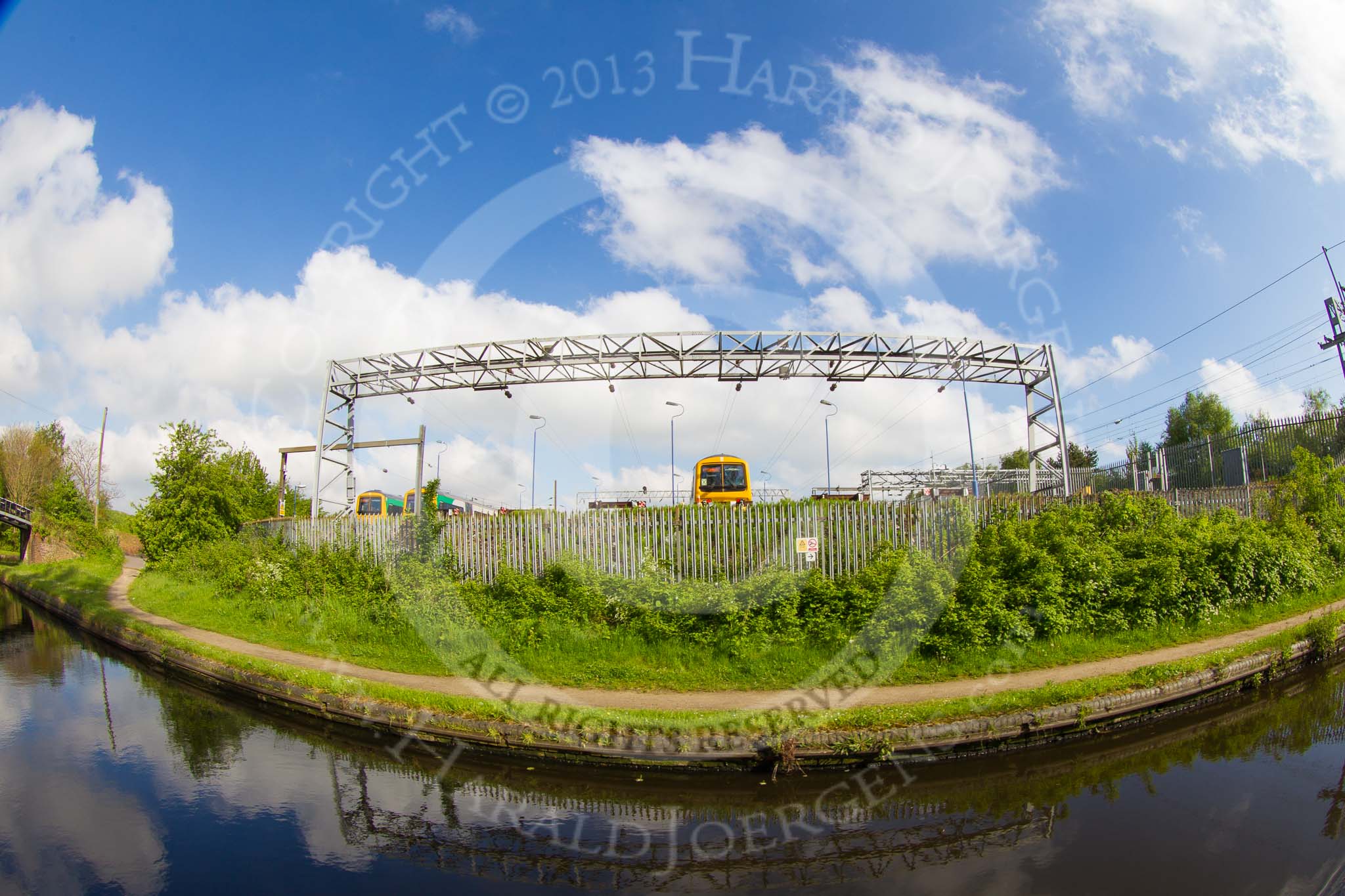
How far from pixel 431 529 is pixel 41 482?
62596 millimetres

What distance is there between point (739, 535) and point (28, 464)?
68.4 meters

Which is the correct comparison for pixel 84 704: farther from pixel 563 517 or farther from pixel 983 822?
pixel 983 822

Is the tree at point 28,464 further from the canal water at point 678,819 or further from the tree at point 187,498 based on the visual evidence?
the canal water at point 678,819

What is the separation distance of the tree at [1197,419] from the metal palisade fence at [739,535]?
6779 centimetres

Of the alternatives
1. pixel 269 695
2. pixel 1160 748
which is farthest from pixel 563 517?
pixel 1160 748

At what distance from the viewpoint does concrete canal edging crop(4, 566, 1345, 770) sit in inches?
307

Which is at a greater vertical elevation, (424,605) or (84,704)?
(424,605)

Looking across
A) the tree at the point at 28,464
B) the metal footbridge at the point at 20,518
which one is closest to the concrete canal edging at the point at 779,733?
the metal footbridge at the point at 20,518

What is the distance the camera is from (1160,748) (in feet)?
26.5

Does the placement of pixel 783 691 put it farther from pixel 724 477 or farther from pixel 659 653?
pixel 724 477

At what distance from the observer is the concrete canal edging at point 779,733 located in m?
7.80

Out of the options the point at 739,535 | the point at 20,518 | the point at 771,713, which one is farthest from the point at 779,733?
the point at 20,518

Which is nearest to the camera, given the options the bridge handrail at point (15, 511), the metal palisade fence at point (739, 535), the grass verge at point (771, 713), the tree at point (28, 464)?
the grass verge at point (771, 713)

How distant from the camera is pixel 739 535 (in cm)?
1273
